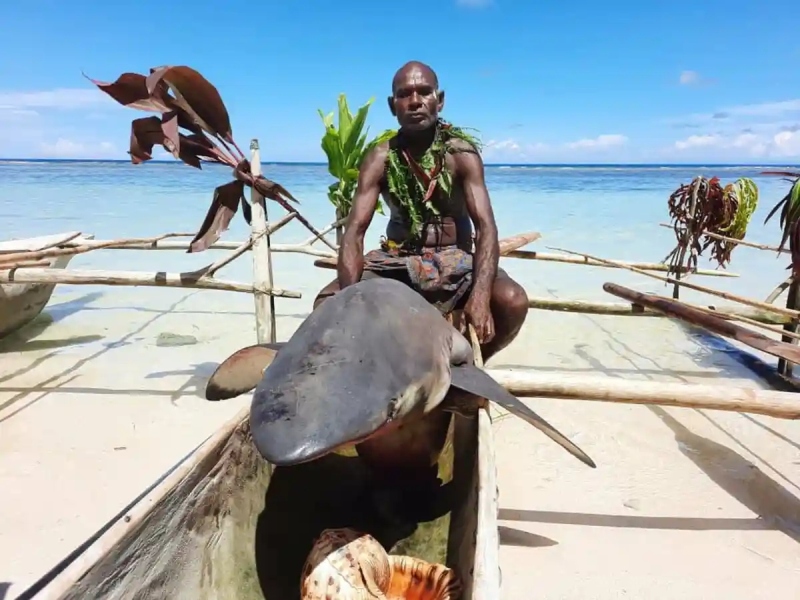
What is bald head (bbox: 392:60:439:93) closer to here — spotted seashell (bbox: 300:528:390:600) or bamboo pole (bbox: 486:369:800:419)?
bamboo pole (bbox: 486:369:800:419)

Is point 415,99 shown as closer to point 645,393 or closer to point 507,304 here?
point 507,304

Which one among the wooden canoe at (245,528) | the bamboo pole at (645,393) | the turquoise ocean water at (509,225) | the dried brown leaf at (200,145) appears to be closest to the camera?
the wooden canoe at (245,528)

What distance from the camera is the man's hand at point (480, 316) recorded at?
99.6 inches

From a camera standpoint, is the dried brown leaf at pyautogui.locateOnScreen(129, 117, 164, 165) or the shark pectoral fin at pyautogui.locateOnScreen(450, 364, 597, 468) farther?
the dried brown leaf at pyautogui.locateOnScreen(129, 117, 164, 165)

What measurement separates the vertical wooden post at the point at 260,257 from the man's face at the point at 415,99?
1.40 m

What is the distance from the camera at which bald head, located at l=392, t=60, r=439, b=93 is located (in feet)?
8.90

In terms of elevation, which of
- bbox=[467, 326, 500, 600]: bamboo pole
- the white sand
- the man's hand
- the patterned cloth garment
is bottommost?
the white sand

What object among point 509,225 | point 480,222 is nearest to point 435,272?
point 480,222

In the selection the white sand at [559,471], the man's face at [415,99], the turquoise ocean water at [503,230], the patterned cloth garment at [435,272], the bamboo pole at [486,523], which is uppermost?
the man's face at [415,99]

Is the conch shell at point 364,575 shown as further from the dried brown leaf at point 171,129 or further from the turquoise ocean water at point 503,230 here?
the turquoise ocean water at point 503,230

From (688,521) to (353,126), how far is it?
11.0 feet

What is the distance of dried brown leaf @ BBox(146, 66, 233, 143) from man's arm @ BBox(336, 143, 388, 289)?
3.91ft

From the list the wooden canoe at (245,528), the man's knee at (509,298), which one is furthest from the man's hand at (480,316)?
the wooden canoe at (245,528)

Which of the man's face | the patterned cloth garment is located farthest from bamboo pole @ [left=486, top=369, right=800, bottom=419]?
the man's face
